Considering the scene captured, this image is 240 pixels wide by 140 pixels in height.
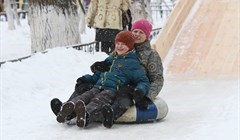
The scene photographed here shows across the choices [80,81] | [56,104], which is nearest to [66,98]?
[80,81]

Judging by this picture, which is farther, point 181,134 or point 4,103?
point 4,103

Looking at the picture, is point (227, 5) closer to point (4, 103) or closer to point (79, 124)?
point (4, 103)

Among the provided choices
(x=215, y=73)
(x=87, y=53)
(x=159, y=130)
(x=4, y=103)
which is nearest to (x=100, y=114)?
(x=159, y=130)

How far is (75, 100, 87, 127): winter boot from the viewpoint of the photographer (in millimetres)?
5352

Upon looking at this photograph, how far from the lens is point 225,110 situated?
6133 mm

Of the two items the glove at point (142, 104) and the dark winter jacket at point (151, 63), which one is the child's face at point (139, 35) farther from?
the glove at point (142, 104)

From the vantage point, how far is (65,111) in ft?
18.0

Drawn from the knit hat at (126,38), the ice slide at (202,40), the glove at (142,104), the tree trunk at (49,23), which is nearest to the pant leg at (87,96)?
the glove at (142,104)

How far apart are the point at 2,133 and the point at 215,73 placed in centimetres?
470

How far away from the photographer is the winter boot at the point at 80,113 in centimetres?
535

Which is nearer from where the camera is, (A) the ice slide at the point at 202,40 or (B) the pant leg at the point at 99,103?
(B) the pant leg at the point at 99,103

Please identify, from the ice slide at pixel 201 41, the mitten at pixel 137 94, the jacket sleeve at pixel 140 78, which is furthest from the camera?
the ice slide at pixel 201 41

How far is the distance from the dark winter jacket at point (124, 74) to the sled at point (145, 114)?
18 centimetres

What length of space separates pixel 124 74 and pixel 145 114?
0.48 m
